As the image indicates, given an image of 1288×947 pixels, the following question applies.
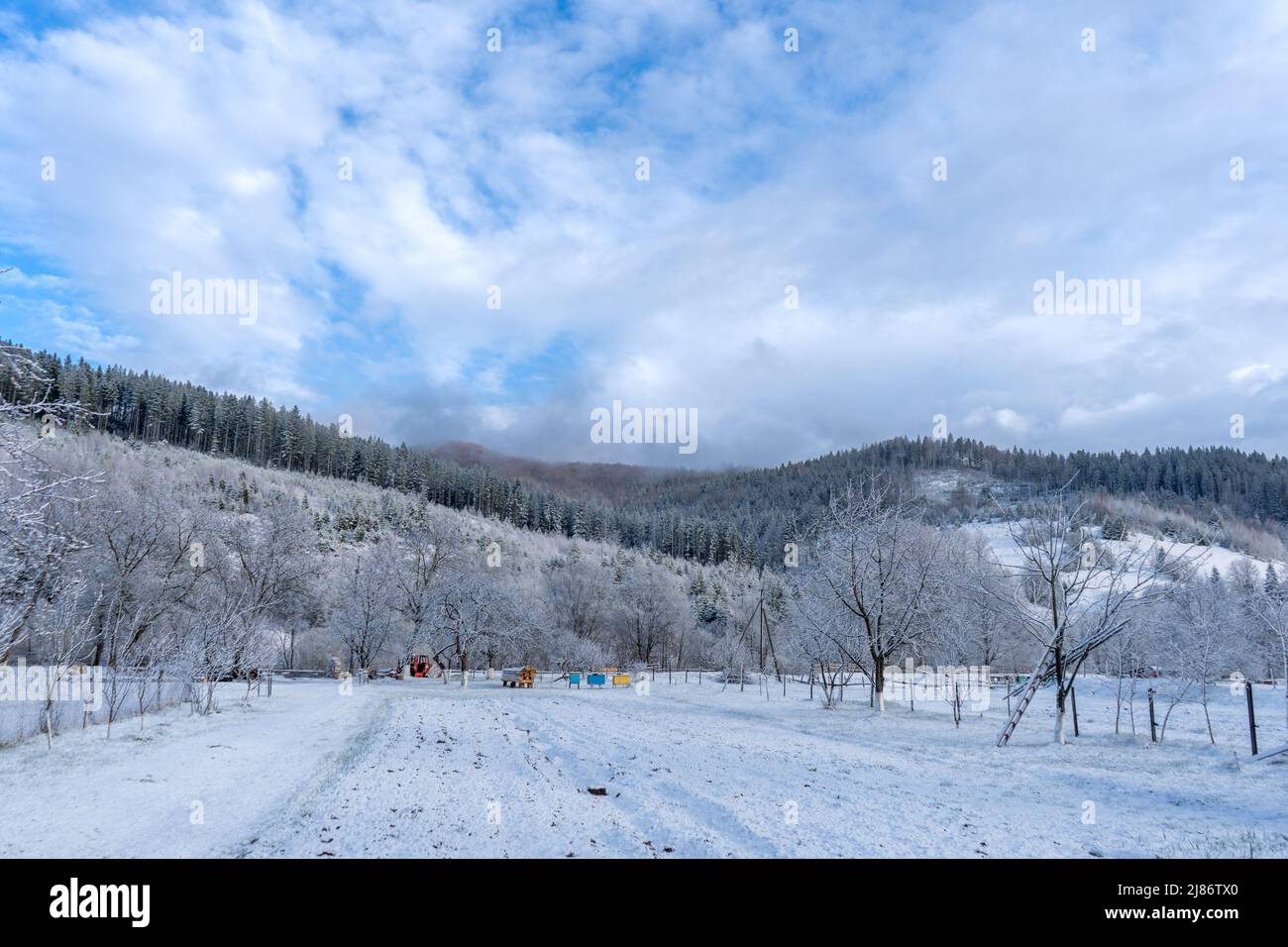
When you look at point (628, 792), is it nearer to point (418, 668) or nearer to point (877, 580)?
point (877, 580)

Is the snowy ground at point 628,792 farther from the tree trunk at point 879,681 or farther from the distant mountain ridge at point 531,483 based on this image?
the distant mountain ridge at point 531,483

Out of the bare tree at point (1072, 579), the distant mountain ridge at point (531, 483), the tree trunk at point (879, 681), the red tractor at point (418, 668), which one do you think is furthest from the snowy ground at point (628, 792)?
the distant mountain ridge at point (531, 483)

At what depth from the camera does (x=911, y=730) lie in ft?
65.1

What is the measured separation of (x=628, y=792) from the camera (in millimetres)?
10305

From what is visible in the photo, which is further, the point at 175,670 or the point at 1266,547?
the point at 1266,547

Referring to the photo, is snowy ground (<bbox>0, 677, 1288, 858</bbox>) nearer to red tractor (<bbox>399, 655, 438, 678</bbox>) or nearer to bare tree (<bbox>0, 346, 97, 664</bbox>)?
bare tree (<bbox>0, 346, 97, 664</bbox>)

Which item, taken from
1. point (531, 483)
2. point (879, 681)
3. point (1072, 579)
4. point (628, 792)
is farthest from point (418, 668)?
point (531, 483)

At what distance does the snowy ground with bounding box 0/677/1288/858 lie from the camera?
782 centimetres

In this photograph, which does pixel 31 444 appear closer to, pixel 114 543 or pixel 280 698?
pixel 280 698

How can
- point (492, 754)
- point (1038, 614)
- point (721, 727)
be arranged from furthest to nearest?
point (721, 727) < point (1038, 614) < point (492, 754)

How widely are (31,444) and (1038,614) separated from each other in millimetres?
21846

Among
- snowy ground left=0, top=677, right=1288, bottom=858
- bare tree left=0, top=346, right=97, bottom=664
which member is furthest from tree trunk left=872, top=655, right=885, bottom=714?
bare tree left=0, top=346, right=97, bottom=664
